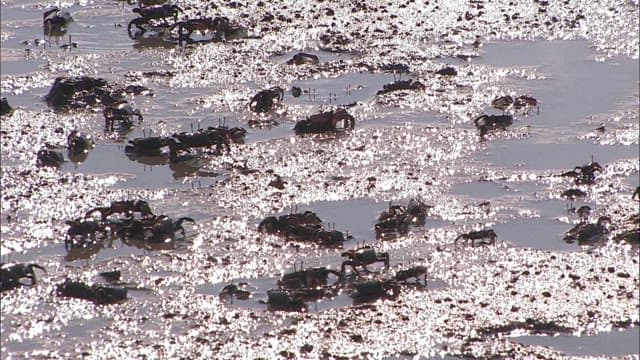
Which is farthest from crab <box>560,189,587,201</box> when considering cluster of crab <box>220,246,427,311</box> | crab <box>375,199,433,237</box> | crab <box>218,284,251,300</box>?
crab <box>218,284,251,300</box>

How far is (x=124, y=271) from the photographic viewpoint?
14352 millimetres

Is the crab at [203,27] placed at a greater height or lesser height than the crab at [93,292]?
greater

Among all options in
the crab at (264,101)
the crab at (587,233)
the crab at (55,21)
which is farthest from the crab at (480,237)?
the crab at (55,21)

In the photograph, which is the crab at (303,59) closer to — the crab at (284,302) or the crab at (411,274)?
the crab at (411,274)

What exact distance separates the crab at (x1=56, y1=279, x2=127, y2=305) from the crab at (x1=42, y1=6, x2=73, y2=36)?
8.64m

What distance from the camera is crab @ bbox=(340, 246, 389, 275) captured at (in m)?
14.2

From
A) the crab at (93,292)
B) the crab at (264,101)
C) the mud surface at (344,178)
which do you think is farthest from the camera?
the crab at (264,101)

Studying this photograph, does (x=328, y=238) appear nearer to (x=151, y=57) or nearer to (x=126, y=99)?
(x=126, y=99)

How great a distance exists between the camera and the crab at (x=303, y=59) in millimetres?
20391

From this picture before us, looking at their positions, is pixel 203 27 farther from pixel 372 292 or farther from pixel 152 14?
pixel 372 292

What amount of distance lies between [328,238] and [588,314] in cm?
284

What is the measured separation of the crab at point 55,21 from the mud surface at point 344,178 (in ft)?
0.67

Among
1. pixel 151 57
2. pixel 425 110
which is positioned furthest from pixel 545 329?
pixel 151 57

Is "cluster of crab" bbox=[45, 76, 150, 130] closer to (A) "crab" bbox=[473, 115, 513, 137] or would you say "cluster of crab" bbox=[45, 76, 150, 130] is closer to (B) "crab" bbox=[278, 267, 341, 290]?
(A) "crab" bbox=[473, 115, 513, 137]
